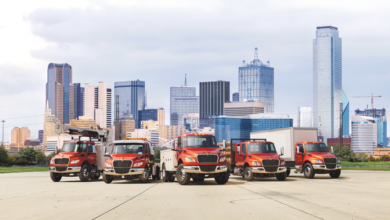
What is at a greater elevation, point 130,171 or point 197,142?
point 197,142

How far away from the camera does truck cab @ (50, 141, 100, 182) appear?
29312mm

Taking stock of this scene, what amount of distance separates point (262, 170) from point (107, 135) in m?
15.1

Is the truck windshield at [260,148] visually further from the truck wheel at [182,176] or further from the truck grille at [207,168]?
the truck wheel at [182,176]

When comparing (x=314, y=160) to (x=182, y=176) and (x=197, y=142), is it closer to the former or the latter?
(x=197, y=142)

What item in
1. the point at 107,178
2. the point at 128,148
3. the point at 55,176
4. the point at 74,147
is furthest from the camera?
the point at 55,176

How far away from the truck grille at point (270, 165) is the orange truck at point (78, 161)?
10.4 meters

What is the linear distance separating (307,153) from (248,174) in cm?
519

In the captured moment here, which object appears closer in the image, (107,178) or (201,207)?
(201,207)

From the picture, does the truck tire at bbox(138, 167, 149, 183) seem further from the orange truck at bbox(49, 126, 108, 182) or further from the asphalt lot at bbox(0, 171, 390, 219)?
the asphalt lot at bbox(0, 171, 390, 219)

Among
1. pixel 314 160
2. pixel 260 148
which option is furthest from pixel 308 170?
pixel 260 148

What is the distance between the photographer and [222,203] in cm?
1566

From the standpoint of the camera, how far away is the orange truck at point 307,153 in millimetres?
31344

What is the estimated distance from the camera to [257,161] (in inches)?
1127

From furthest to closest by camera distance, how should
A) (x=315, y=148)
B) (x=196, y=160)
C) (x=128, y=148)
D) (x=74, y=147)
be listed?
1. (x=315, y=148)
2. (x=74, y=147)
3. (x=128, y=148)
4. (x=196, y=160)
